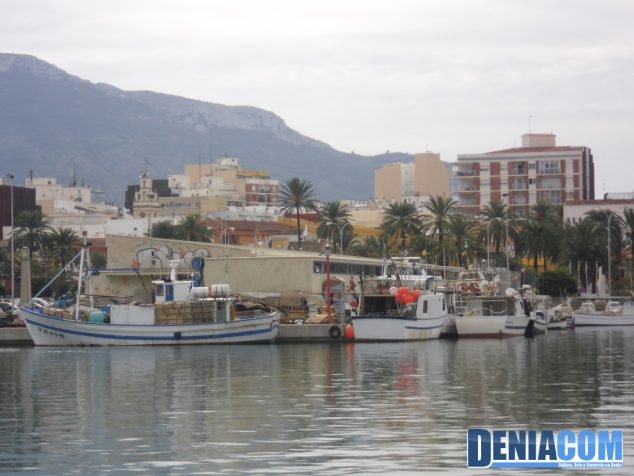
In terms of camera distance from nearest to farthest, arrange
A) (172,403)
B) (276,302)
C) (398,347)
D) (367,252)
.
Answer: (172,403)
(398,347)
(276,302)
(367,252)

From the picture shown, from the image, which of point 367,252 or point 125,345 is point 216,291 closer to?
point 125,345

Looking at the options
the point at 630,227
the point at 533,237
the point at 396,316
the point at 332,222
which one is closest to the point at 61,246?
the point at 332,222

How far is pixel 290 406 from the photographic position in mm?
43406

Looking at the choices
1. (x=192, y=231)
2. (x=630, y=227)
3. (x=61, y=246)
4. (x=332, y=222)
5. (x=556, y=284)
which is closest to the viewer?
(x=556, y=284)

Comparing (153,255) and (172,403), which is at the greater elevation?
(153,255)

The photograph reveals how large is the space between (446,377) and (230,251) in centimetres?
5500

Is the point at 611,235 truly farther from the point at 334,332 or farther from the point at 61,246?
the point at 334,332

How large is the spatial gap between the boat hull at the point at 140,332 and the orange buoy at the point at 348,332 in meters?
4.67

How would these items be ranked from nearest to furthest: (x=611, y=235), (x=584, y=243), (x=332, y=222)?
(x=584, y=243)
(x=611, y=235)
(x=332, y=222)

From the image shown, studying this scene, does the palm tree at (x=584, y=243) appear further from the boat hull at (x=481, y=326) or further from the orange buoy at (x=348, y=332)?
the orange buoy at (x=348, y=332)

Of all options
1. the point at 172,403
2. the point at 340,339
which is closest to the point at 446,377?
the point at 172,403

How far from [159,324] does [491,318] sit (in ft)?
78.1

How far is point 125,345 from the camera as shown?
82125 millimetres

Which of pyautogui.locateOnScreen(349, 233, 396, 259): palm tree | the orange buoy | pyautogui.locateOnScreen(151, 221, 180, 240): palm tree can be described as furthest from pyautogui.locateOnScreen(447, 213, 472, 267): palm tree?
the orange buoy
